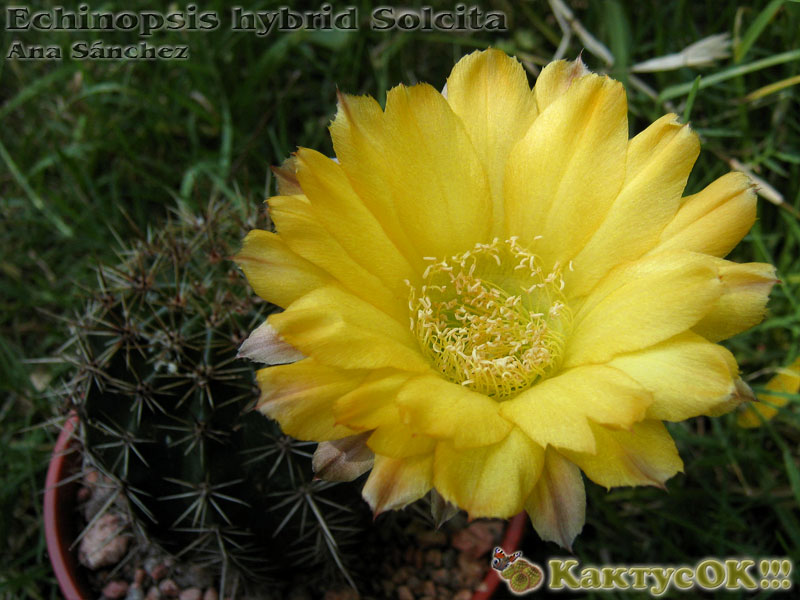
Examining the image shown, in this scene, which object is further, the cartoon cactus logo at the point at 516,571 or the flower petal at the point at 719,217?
the cartoon cactus logo at the point at 516,571

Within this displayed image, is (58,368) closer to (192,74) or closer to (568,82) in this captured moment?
Answer: (192,74)

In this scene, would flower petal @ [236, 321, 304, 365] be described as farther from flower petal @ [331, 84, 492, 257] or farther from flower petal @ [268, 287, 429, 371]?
flower petal @ [331, 84, 492, 257]

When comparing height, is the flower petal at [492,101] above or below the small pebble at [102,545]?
above

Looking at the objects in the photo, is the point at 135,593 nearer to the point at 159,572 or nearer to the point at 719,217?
the point at 159,572

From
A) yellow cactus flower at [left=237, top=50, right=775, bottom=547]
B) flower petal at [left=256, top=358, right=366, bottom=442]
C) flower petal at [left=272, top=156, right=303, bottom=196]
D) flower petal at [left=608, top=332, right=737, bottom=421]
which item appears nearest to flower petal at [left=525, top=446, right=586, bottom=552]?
yellow cactus flower at [left=237, top=50, right=775, bottom=547]

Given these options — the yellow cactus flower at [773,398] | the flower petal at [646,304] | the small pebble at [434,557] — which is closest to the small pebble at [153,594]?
the small pebble at [434,557]

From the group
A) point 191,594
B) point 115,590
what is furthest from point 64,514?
point 191,594

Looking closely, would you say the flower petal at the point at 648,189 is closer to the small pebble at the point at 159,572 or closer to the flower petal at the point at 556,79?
the flower petal at the point at 556,79
